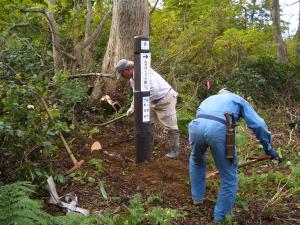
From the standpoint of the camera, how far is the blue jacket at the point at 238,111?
518 cm

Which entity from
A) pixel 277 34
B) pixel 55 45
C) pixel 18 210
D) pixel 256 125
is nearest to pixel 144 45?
pixel 256 125

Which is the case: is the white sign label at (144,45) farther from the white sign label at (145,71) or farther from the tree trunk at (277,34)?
the tree trunk at (277,34)

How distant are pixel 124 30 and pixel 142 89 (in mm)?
2876

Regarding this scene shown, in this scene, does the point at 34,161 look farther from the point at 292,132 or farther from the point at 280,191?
the point at 292,132

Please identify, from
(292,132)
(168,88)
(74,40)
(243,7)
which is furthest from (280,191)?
(243,7)

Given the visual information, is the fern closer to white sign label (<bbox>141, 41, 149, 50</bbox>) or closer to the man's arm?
the man's arm

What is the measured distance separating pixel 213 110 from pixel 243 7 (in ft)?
51.1

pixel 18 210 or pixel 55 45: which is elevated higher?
pixel 55 45

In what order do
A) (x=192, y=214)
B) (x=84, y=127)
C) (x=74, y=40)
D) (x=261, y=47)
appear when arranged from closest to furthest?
(x=192, y=214)
(x=84, y=127)
(x=74, y=40)
(x=261, y=47)

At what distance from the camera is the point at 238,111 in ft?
17.4

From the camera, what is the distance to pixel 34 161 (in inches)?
237

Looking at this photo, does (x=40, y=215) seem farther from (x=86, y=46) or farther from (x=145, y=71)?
(x=86, y=46)

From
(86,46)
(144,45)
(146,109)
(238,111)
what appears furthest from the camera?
(86,46)

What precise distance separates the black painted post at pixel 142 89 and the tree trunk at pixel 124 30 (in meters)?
2.49
